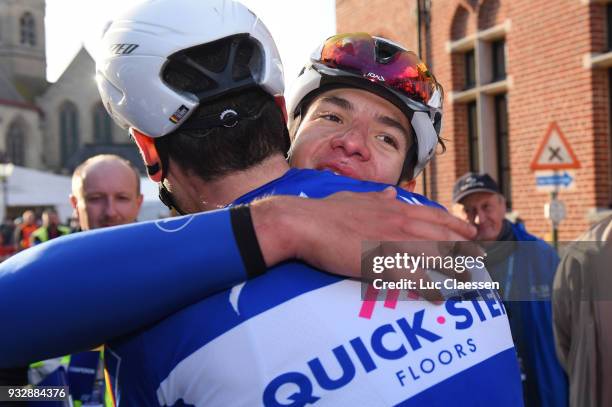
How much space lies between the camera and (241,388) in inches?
46.4

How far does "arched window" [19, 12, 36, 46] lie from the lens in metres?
64.1

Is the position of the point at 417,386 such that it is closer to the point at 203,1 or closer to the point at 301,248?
the point at 301,248

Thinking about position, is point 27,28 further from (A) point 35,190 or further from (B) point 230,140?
(B) point 230,140

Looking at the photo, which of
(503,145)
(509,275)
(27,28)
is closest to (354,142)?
(509,275)

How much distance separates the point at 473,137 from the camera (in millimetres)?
12820

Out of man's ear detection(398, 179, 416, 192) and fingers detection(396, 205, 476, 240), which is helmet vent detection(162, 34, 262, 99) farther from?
man's ear detection(398, 179, 416, 192)

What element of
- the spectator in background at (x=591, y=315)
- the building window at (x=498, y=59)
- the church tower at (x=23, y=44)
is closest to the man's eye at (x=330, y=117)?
the spectator in background at (x=591, y=315)

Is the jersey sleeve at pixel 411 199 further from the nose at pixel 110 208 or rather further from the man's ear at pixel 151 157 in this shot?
the nose at pixel 110 208

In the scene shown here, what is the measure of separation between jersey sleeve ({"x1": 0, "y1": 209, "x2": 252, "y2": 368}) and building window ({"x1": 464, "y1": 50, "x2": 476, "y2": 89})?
1218 cm

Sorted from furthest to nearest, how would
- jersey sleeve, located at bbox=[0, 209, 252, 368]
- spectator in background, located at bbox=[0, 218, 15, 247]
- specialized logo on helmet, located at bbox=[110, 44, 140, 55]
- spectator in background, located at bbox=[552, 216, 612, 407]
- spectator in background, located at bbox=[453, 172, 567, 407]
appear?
spectator in background, located at bbox=[0, 218, 15, 247], spectator in background, located at bbox=[453, 172, 567, 407], spectator in background, located at bbox=[552, 216, 612, 407], specialized logo on helmet, located at bbox=[110, 44, 140, 55], jersey sleeve, located at bbox=[0, 209, 252, 368]

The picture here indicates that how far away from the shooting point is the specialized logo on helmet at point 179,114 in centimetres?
149

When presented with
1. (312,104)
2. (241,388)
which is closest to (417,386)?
(241,388)

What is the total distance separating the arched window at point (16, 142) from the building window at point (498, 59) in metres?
46.9

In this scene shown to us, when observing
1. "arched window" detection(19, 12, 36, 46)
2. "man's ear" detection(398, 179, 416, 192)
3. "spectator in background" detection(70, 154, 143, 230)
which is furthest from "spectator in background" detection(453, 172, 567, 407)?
"arched window" detection(19, 12, 36, 46)
